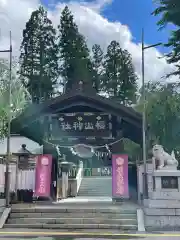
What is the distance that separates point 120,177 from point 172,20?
11.3 metres

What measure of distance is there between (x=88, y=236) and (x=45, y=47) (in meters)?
34.2

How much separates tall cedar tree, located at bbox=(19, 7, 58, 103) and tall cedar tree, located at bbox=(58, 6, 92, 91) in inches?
55.6

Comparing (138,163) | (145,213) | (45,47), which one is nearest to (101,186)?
(138,163)

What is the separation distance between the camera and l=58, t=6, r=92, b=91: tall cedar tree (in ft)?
139

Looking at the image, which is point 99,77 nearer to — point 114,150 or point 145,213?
point 114,150

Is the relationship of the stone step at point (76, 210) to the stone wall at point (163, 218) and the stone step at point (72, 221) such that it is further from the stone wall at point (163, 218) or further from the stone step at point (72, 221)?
the stone wall at point (163, 218)

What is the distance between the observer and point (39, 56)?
4141cm

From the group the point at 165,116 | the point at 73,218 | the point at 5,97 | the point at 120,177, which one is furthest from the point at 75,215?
the point at 165,116

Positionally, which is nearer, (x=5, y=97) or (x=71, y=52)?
(x=5, y=97)

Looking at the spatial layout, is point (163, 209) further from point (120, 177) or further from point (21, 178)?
point (21, 178)

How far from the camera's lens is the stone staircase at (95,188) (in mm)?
24612

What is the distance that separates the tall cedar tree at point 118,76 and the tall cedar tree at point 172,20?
74.3 ft

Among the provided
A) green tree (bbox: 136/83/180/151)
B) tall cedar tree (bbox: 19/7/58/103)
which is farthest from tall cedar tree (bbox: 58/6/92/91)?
green tree (bbox: 136/83/180/151)

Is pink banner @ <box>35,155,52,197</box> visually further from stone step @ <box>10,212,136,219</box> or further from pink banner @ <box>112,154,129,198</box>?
pink banner @ <box>112,154,129,198</box>
